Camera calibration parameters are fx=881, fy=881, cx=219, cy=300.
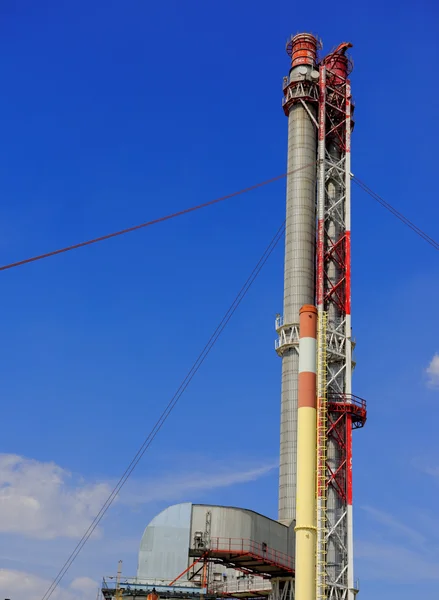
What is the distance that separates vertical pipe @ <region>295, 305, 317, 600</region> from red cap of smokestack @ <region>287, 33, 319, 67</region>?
1345 inches

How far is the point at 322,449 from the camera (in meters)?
73.1

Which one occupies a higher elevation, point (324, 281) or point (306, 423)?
point (324, 281)

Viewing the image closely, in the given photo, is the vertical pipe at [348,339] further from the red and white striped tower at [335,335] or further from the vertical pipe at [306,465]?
the vertical pipe at [306,465]

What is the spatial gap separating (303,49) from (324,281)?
25259 millimetres

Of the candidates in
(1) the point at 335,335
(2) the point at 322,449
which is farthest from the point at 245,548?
(1) the point at 335,335

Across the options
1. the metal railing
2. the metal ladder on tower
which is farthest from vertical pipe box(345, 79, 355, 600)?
the metal railing

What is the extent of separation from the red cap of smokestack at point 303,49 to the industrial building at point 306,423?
4.6 inches

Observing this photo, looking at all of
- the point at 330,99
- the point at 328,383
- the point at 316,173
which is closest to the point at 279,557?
the point at 328,383

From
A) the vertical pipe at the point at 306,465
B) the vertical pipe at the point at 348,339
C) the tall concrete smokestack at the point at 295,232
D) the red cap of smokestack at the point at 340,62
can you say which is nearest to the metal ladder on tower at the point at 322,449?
the vertical pipe at the point at 348,339

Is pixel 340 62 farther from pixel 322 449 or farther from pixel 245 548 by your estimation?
pixel 245 548

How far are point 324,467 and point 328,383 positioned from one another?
321 inches

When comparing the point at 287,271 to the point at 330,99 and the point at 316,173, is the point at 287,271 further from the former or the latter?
the point at 330,99

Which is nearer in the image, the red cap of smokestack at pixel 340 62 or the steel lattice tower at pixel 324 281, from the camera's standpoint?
the steel lattice tower at pixel 324 281

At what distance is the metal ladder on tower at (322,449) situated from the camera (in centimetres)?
6899
